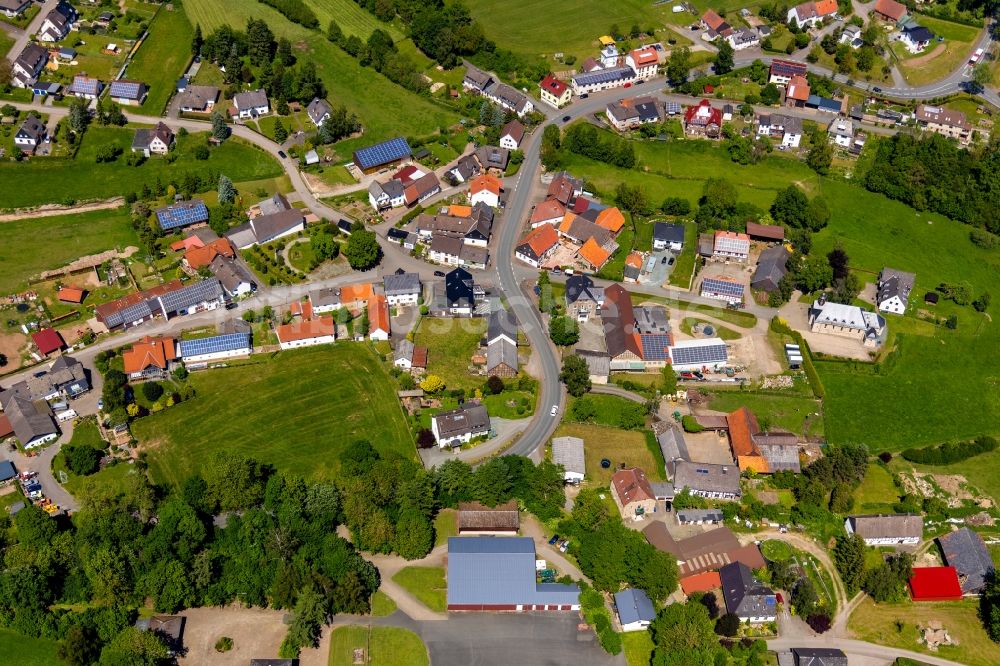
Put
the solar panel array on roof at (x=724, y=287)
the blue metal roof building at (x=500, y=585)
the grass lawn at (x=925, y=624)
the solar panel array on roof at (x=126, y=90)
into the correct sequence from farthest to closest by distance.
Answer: the solar panel array on roof at (x=126, y=90)
the solar panel array on roof at (x=724, y=287)
the blue metal roof building at (x=500, y=585)
the grass lawn at (x=925, y=624)

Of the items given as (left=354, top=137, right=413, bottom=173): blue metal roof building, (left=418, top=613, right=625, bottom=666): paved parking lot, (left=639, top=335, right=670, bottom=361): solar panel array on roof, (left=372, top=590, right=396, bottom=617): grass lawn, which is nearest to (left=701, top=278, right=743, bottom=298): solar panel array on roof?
(left=639, top=335, right=670, bottom=361): solar panel array on roof

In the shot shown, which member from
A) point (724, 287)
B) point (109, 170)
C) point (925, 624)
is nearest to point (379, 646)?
point (925, 624)

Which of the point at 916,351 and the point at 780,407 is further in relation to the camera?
the point at 916,351

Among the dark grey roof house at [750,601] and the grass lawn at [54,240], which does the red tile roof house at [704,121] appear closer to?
the dark grey roof house at [750,601]

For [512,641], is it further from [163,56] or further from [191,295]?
[163,56]

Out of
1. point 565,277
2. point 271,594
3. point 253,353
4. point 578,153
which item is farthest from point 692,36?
point 271,594

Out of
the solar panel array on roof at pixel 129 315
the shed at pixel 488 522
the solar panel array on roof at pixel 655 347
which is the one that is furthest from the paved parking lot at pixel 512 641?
the solar panel array on roof at pixel 129 315

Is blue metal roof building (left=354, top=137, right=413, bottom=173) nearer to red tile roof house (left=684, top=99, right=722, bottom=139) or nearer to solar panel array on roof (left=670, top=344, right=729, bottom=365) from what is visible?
red tile roof house (left=684, top=99, right=722, bottom=139)

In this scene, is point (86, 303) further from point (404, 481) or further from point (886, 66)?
point (886, 66)

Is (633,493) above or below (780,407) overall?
above
